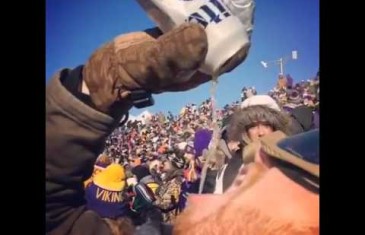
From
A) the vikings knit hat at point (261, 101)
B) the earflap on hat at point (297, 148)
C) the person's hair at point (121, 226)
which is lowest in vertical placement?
the person's hair at point (121, 226)

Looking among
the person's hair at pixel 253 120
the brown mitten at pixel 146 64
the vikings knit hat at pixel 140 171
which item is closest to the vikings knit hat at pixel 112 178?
the vikings knit hat at pixel 140 171

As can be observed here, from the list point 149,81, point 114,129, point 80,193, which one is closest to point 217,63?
point 149,81

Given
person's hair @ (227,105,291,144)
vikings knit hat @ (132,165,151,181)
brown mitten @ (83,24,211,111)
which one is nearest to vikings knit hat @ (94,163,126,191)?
vikings knit hat @ (132,165,151,181)

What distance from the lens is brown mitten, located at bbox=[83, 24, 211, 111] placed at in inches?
90.0

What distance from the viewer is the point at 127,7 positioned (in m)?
2.37

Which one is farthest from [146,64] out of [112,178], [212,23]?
[112,178]

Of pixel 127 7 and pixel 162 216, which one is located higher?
pixel 127 7

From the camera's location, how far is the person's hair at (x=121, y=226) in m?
2.33

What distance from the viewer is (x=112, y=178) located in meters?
2.35

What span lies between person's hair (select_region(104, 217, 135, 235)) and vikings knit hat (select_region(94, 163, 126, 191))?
0.30 ft

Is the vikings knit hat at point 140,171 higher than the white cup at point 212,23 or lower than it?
lower

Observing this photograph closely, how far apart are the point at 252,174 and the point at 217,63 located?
1.07ft

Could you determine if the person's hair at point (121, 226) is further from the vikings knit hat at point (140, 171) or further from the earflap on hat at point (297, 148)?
the earflap on hat at point (297, 148)
